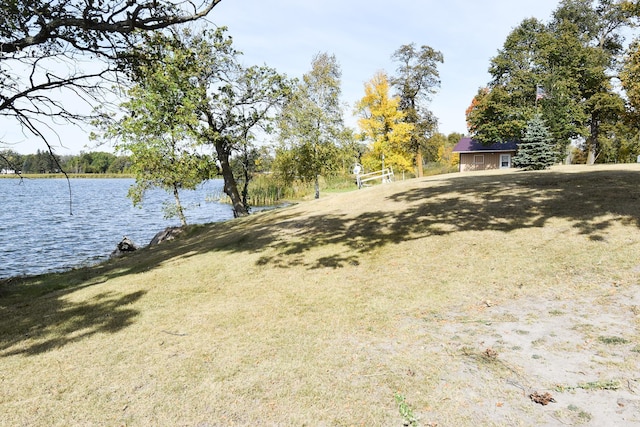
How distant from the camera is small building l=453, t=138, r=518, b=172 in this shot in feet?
152

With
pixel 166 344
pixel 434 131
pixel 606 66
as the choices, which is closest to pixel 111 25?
pixel 166 344

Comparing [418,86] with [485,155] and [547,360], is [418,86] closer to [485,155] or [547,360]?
[485,155]

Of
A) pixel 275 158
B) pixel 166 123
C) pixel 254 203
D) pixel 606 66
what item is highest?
pixel 606 66

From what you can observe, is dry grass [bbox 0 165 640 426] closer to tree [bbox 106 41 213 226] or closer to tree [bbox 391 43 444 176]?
tree [bbox 106 41 213 226]

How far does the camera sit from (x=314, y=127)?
99.5 feet

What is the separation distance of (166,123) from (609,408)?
69.0 feet

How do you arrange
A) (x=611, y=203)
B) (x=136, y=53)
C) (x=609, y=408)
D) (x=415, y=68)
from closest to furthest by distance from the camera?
(x=609, y=408), (x=136, y=53), (x=611, y=203), (x=415, y=68)

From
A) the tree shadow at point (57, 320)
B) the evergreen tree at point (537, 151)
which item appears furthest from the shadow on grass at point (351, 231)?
the evergreen tree at point (537, 151)

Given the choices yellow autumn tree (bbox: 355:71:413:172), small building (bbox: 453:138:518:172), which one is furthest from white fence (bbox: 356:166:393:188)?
small building (bbox: 453:138:518:172)

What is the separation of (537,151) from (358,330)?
27.5 m

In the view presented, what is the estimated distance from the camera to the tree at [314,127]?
29.6 metres

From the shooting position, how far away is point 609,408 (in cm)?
365

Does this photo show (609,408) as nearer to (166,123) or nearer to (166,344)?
(166,344)

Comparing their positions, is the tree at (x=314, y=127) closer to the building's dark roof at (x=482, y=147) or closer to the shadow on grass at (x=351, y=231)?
the shadow on grass at (x=351, y=231)
